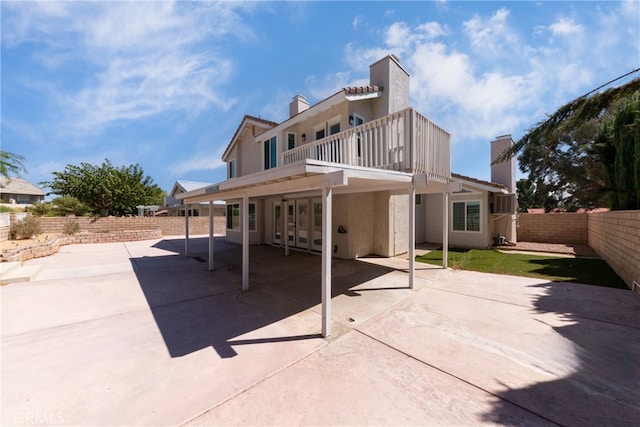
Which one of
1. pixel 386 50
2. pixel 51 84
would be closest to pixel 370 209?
pixel 386 50

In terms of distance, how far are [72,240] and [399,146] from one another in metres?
18.1

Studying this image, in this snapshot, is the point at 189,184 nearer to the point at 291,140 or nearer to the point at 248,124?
the point at 248,124

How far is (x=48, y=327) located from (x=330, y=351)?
15.6ft

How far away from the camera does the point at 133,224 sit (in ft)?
59.5

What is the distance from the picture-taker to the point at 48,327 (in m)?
4.14

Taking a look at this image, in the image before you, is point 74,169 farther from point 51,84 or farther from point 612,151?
point 612,151

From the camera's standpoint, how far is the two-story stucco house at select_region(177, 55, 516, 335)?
15.0 ft

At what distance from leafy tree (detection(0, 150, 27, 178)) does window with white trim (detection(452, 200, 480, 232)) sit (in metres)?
20.2

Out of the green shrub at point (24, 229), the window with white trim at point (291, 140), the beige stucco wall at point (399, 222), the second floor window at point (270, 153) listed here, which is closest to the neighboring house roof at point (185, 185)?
the green shrub at point (24, 229)

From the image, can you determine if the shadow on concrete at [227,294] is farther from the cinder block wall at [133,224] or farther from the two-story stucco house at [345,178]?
the cinder block wall at [133,224]

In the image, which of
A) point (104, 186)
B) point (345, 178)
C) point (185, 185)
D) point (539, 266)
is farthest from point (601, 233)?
point (185, 185)

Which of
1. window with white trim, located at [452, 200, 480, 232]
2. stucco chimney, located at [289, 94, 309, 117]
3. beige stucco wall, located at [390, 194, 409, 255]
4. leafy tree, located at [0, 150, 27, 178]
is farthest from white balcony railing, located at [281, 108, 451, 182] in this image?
leafy tree, located at [0, 150, 27, 178]

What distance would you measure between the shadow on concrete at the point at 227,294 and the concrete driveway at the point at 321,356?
47mm

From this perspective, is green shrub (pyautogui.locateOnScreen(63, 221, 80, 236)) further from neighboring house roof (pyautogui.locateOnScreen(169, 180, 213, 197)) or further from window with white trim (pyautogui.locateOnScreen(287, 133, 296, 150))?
window with white trim (pyautogui.locateOnScreen(287, 133, 296, 150))
